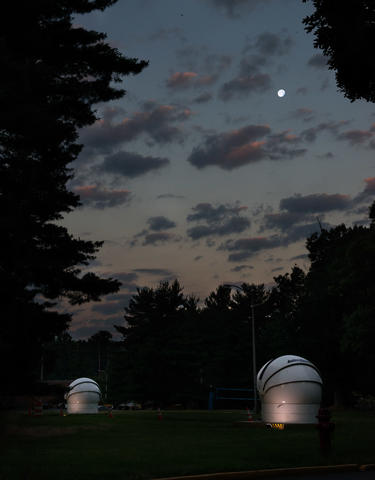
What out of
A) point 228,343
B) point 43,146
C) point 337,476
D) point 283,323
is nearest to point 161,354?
point 228,343

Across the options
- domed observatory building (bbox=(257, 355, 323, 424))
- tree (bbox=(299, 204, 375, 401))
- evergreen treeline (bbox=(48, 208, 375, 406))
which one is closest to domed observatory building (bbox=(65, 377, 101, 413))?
evergreen treeline (bbox=(48, 208, 375, 406))

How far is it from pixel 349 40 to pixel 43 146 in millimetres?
10150

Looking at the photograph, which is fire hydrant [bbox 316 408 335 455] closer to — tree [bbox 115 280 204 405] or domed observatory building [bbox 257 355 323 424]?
domed observatory building [bbox 257 355 323 424]

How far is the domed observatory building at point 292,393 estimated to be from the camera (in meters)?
31.5

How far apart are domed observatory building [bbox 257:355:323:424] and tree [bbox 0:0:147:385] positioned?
1376cm

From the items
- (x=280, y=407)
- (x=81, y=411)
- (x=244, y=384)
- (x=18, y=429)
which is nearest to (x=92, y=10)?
(x=18, y=429)

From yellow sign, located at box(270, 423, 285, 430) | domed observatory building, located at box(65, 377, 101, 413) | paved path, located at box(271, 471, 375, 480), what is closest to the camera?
paved path, located at box(271, 471, 375, 480)

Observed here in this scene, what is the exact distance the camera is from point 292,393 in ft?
104

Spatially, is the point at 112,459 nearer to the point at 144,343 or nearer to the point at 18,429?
the point at 18,429

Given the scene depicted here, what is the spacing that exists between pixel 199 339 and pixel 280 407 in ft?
142

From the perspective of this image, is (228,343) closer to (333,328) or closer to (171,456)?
(333,328)

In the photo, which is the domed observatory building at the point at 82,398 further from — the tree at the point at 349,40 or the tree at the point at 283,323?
the tree at the point at 349,40

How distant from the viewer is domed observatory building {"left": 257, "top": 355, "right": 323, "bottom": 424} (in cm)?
3153

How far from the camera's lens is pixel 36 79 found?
15.5 m
